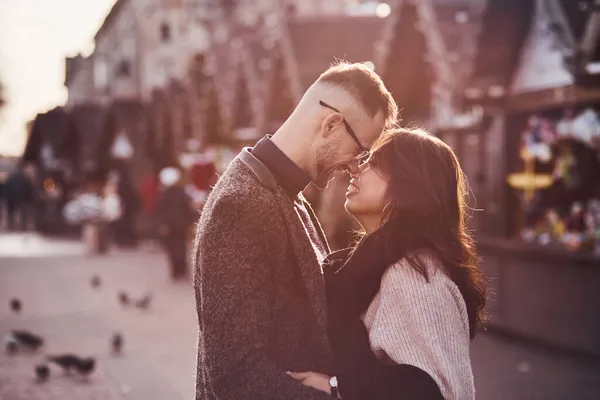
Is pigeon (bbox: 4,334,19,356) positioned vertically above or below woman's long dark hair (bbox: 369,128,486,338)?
below

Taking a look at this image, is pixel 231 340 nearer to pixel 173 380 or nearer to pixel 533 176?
pixel 173 380

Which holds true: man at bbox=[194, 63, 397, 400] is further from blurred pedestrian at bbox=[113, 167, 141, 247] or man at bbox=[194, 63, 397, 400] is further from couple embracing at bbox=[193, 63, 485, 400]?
blurred pedestrian at bbox=[113, 167, 141, 247]

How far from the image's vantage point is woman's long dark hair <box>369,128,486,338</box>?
9.77ft

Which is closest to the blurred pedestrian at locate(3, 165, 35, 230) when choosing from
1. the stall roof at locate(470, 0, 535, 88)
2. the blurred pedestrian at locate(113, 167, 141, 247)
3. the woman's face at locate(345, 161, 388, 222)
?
the blurred pedestrian at locate(113, 167, 141, 247)

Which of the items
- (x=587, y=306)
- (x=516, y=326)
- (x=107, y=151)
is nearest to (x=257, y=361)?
(x=587, y=306)

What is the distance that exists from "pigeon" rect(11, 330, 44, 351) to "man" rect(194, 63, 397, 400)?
7611 millimetres

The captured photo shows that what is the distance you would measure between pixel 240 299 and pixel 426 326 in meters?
0.60

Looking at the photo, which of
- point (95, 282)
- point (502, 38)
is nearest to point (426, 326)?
point (502, 38)

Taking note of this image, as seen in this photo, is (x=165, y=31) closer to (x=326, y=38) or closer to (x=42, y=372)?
(x=326, y=38)

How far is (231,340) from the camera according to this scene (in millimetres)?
2703

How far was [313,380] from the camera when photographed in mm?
2844

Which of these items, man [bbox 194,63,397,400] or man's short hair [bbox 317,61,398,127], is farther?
man's short hair [bbox 317,61,398,127]

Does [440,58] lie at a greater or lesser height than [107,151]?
greater

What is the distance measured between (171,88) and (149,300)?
59.9ft
